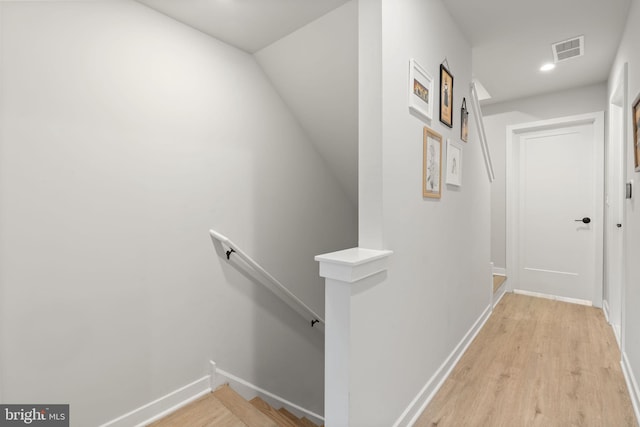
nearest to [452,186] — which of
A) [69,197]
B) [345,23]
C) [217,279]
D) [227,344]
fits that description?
[345,23]

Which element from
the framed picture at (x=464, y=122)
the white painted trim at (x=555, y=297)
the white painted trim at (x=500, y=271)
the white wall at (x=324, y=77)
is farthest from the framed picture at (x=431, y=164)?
the white painted trim at (x=555, y=297)

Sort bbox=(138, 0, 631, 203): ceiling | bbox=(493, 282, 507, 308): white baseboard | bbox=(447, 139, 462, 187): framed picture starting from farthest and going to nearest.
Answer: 1. bbox=(493, 282, 507, 308): white baseboard
2. bbox=(447, 139, 462, 187): framed picture
3. bbox=(138, 0, 631, 203): ceiling

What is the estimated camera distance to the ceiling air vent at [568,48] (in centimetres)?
261

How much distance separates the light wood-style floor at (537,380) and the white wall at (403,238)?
23 centimetres

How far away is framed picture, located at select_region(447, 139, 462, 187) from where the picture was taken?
7.18 feet

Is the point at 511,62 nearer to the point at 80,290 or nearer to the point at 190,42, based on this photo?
the point at 190,42

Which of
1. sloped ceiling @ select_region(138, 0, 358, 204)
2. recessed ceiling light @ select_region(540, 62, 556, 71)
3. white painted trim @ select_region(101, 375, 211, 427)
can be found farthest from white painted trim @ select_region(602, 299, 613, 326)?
white painted trim @ select_region(101, 375, 211, 427)

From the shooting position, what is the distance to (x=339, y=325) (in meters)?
1.31

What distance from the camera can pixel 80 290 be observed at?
165cm

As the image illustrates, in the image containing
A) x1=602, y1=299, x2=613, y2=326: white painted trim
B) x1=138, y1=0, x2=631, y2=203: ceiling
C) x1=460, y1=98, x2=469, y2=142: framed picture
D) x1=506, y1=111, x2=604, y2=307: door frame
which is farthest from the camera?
x1=506, y1=111, x2=604, y2=307: door frame

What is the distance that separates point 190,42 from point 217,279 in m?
1.61

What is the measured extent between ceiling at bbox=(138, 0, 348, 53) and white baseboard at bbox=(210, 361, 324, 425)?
2.28m

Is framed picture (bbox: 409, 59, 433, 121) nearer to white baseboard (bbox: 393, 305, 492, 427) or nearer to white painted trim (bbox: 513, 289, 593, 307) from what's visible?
white baseboard (bbox: 393, 305, 492, 427)

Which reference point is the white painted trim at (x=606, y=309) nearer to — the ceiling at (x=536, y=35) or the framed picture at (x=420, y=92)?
the ceiling at (x=536, y=35)
